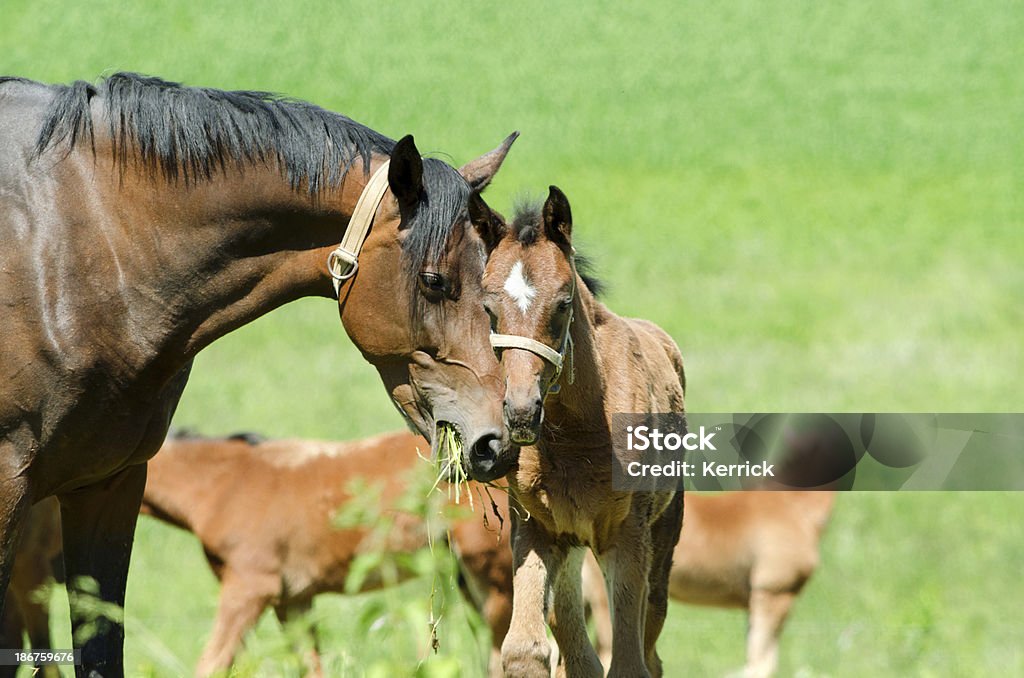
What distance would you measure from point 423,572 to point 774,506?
7192mm

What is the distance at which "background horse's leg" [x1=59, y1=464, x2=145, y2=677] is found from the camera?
466 cm

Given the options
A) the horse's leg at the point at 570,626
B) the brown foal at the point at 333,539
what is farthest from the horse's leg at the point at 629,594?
the brown foal at the point at 333,539

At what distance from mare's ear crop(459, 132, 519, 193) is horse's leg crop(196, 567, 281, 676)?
4340mm

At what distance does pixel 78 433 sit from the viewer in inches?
167

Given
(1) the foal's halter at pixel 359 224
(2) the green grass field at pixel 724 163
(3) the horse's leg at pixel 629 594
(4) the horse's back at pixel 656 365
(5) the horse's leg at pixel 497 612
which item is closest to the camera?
(1) the foal's halter at pixel 359 224

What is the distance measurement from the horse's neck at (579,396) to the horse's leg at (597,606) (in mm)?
3212

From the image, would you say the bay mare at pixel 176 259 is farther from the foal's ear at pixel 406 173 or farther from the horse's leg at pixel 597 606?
the horse's leg at pixel 597 606

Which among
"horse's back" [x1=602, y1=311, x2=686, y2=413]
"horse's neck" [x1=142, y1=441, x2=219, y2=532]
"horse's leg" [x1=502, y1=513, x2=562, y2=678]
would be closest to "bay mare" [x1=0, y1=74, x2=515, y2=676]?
"horse's leg" [x1=502, y1=513, x2=562, y2=678]

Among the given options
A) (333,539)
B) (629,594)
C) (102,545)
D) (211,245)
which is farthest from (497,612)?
(211,245)

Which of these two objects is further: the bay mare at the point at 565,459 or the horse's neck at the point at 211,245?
the bay mare at the point at 565,459

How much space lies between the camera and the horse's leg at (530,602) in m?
4.83

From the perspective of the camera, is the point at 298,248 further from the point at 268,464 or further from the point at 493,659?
the point at 268,464
